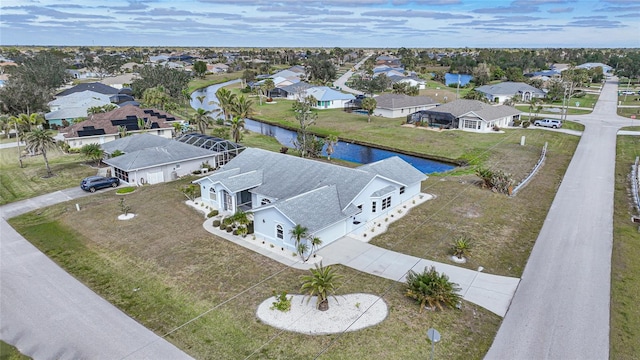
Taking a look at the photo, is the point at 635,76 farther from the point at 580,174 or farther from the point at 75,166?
the point at 75,166

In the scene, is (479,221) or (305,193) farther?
(479,221)

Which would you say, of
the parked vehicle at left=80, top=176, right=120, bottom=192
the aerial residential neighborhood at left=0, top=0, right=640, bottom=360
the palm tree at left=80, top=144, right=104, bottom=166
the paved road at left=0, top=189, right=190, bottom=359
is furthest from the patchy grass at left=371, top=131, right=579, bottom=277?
the palm tree at left=80, top=144, right=104, bottom=166

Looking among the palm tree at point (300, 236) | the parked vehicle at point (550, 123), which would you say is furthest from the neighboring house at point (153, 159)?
the parked vehicle at point (550, 123)

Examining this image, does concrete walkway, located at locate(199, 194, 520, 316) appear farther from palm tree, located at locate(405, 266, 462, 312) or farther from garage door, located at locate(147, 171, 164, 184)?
garage door, located at locate(147, 171, 164, 184)

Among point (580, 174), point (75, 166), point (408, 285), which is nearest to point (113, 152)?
point (75, 166)

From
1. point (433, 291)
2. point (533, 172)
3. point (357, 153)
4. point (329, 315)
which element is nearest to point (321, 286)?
point (329, 315)

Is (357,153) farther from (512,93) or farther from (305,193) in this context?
(512,93)

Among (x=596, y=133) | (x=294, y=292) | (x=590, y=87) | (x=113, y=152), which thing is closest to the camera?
(x=294, y=292)
